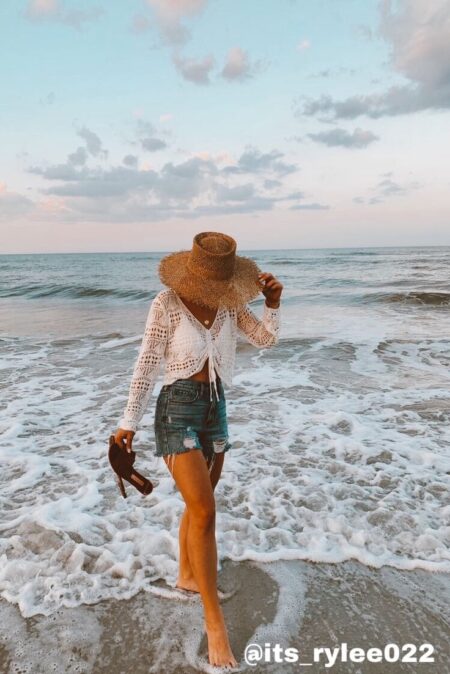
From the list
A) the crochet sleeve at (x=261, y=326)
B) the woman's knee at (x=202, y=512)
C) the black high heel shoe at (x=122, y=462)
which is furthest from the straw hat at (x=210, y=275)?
the woman's knee at (x=202, y=512)

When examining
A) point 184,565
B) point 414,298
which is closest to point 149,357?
point 184,565

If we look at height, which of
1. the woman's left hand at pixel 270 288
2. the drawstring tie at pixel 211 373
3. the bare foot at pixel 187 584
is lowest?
the bare foot at pixel 187 584

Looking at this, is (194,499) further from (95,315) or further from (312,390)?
(95,315)

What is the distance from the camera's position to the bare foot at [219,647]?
8.93ft

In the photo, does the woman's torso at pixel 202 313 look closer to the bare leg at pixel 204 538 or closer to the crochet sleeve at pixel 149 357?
the crochet sleeve at pixel 149 357

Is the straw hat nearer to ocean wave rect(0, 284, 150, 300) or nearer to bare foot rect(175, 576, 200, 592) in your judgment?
bare foot rect(175, 576, 200, 592)

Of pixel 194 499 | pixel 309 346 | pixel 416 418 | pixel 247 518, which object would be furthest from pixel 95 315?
pixel 194 499

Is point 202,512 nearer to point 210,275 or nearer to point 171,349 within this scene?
point 171,349

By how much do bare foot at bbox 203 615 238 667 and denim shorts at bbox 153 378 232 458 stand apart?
99 cm

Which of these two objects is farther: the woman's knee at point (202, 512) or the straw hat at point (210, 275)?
the straw hat at point (210, 275)

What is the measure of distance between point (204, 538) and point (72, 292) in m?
28.4

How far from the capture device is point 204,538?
8.79 ft

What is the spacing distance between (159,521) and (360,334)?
10.4 metres

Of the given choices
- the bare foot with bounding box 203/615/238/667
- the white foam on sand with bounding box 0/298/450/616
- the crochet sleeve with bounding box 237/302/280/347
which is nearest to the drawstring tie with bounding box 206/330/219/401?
the crochet sleeve with bounding box 237/302/280/347
